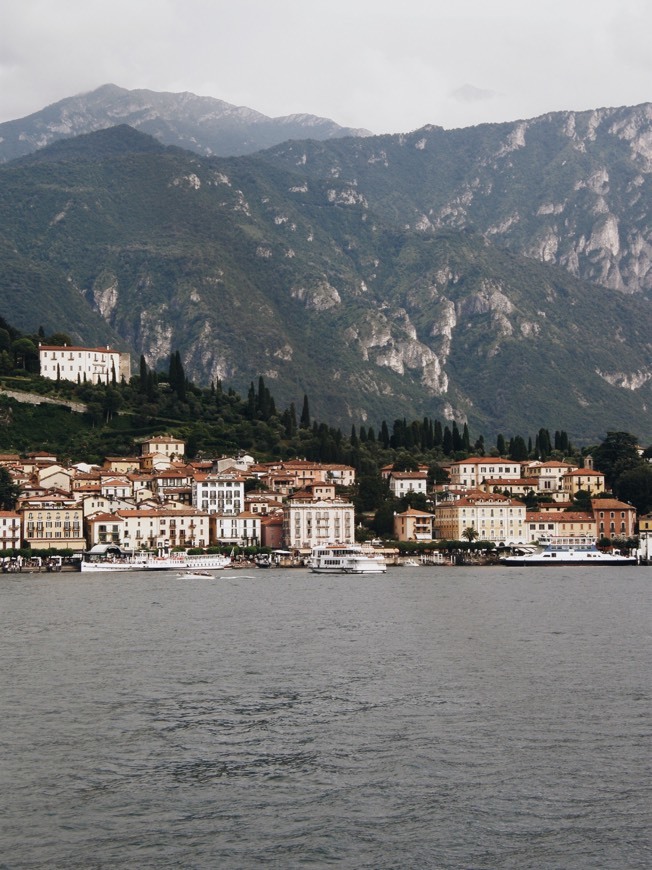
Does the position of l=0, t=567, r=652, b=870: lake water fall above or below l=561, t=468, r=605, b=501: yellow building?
below

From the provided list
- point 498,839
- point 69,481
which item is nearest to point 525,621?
point 498,839

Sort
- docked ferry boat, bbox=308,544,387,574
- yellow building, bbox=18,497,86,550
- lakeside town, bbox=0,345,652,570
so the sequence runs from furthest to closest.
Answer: lakeside town, bbox=0,345,652,570
yellow building, bbox=18,497,86,550
docked ferry boat, bbox=308,544,387,574

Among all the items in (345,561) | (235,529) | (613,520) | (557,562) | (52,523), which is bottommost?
(557,562)

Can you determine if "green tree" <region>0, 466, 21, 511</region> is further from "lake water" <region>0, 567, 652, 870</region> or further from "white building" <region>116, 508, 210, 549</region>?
"lake water" <region>0, 567, 652, 870</region>

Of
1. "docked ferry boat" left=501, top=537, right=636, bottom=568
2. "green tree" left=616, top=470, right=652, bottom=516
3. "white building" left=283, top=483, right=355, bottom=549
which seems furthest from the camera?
"green tree" left=616, top=470, right=652, bottom=516

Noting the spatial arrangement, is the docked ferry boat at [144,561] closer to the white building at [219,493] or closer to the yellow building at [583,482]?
the white building at [219,493]

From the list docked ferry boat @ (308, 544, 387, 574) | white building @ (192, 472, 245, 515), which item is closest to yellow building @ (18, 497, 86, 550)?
white building @ (192, 472, 245, 515)

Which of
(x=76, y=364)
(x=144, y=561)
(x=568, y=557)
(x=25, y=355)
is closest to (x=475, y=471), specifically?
(x=568, y=557)

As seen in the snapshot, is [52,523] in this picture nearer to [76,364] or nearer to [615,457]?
[76,364]
